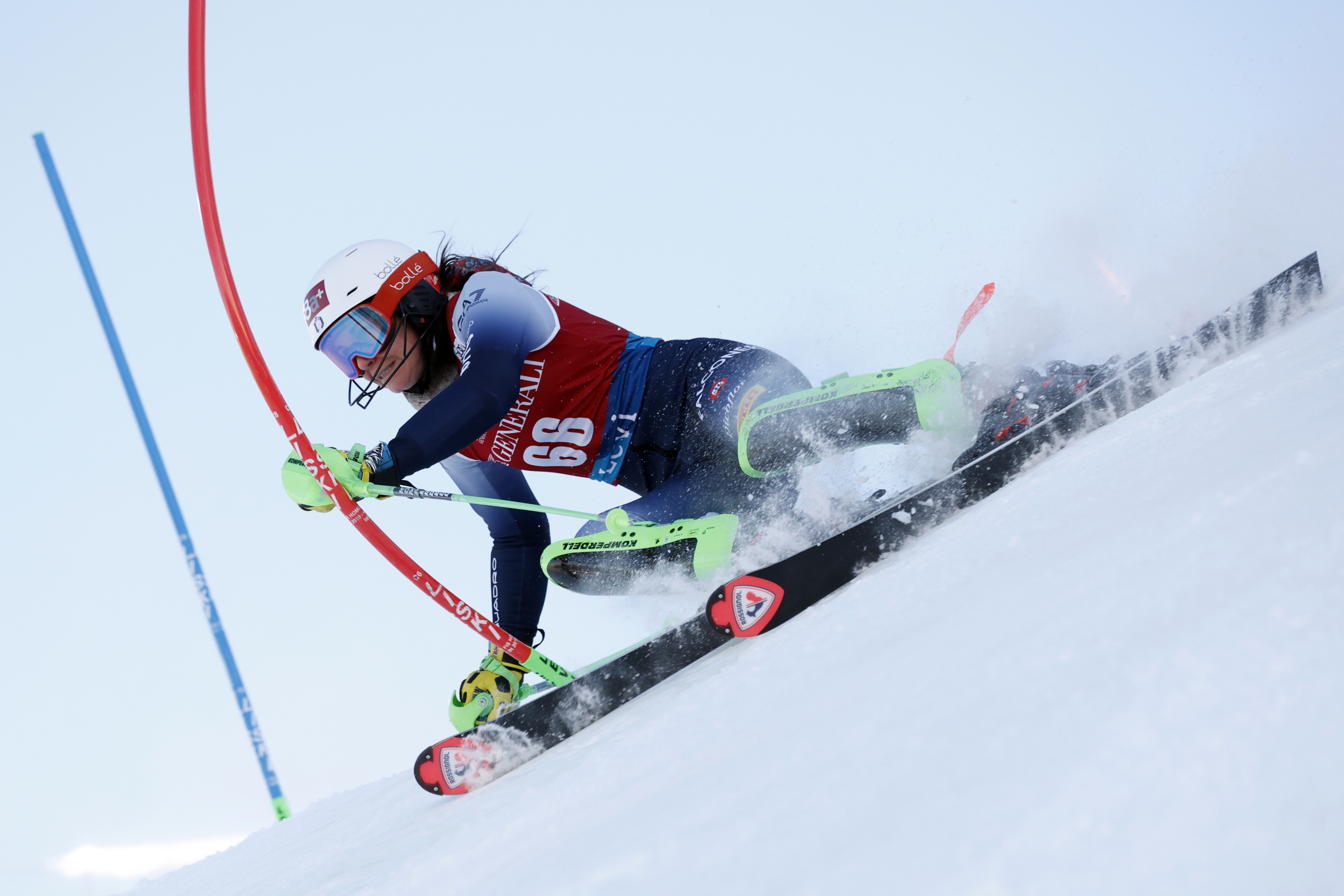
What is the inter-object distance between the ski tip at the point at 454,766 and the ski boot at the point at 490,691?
1.14 ft

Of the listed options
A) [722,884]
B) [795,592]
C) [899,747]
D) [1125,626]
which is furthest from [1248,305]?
[722,884]

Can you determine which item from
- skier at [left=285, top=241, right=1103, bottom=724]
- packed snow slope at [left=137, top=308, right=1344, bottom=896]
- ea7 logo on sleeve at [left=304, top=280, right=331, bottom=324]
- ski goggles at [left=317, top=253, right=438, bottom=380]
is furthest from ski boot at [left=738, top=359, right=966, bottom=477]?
ea7 logo on sleeve at [left=304, top=280, right=331, bottom=324]

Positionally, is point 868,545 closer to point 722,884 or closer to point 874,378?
point 874,378

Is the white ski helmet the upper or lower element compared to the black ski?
upper

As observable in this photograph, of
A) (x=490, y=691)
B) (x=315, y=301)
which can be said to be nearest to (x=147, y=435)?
(x=315, y=301)

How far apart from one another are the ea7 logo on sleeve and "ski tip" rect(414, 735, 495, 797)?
1.24 metres

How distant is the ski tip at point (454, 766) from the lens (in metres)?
1.97

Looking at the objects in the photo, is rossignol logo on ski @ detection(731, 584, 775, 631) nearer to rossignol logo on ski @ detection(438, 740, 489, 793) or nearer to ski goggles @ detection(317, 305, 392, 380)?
rossignol logo on ski @ detection(438, 740, 489, 793)

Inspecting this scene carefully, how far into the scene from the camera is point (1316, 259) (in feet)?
7.91

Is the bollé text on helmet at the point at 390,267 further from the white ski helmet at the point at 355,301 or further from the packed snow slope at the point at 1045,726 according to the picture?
the packed snow slope at the point at 1045,726

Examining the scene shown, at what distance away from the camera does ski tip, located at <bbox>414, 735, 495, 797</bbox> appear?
1.97 meters

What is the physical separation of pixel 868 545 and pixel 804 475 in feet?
1.89

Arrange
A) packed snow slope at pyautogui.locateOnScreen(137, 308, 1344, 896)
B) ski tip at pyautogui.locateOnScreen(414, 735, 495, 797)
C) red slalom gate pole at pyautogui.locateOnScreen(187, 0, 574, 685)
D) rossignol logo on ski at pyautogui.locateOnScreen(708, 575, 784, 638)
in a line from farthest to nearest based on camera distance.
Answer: red slalom gate pole at pyautogui.locateOnScreen(187, 0, 574, 685) → ski tip at pyautogui.locateOnScreen(414, 735, 495, 797) → rossignol logo on ski at pyautogui.locateOnScreen(708, 575, 784, 638) → packed snow slope at pyautogui.locateOnScreen(137, 308, 1344, 896)

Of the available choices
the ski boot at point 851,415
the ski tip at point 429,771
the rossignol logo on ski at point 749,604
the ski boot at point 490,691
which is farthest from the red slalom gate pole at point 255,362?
the ski boot at point 851,415
